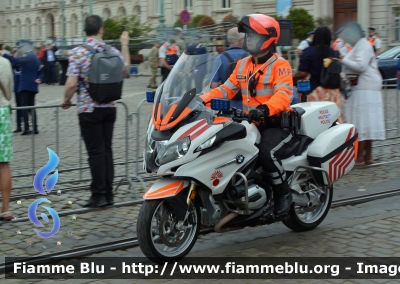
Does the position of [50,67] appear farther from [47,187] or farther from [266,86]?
[266,86]

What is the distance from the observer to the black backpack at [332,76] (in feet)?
30.8

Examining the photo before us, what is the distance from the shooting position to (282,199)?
6.05 m

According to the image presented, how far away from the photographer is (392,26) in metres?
34.8

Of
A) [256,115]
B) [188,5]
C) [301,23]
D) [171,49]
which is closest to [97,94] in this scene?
[256,115]

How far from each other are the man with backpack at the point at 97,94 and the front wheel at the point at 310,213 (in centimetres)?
224

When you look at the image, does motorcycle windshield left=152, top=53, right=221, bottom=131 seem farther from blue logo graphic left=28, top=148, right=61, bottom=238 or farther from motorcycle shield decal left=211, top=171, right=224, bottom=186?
blue logo graphic left=28, top=148, right=61, bottom=238

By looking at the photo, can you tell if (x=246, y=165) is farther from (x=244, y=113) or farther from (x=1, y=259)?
(x=1, y=259)

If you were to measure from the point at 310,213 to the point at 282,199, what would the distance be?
0.78m

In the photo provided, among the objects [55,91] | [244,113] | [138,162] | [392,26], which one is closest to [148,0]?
[392,26]

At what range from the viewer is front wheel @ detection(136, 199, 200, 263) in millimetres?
5289

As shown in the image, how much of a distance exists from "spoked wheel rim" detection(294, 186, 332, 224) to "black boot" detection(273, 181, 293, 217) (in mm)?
500

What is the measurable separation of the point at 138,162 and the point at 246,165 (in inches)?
148

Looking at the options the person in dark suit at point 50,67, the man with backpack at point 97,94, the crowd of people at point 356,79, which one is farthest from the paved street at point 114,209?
the person in dark suit at point 50,67

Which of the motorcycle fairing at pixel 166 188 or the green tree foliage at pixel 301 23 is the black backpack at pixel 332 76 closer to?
the motorcycle fairing at pixel 166 188
